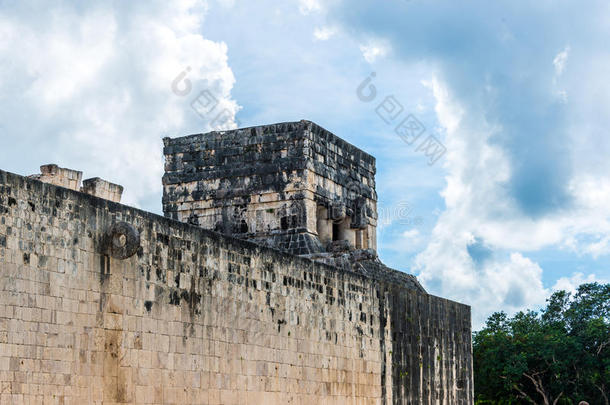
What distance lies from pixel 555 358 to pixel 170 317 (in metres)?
20.8

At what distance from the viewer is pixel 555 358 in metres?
30.0

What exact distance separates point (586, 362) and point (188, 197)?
15506 millimetres

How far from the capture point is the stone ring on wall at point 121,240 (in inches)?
434

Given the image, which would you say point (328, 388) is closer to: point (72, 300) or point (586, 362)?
point (72, 300)

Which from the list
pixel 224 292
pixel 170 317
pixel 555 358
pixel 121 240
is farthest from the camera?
pixel 555 358

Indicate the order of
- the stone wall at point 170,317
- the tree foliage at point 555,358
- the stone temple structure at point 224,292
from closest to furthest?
the stone wall at point 170,317, the stone temple structure at point 224,292, the tree foliage at point 555,358

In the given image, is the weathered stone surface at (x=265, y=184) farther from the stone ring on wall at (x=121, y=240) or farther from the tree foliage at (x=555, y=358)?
the tree foliage at (x=555, y=358)

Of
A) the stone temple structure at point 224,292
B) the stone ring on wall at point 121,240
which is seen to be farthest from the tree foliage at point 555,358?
the stone ring on wall at point 121,240

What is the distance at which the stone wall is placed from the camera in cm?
1003

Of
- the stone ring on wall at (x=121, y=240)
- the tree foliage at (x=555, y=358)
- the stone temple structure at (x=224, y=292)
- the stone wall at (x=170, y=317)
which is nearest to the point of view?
the stone wall at (x=170, y=317)

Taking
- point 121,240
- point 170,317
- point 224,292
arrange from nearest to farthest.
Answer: point 121,240 < point 170,317 < point 224,292

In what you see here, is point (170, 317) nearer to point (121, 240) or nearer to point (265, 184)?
point (121, 240)

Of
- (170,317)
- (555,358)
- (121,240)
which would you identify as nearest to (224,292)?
(170,317)

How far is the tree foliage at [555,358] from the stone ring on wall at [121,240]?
21.4 meters
